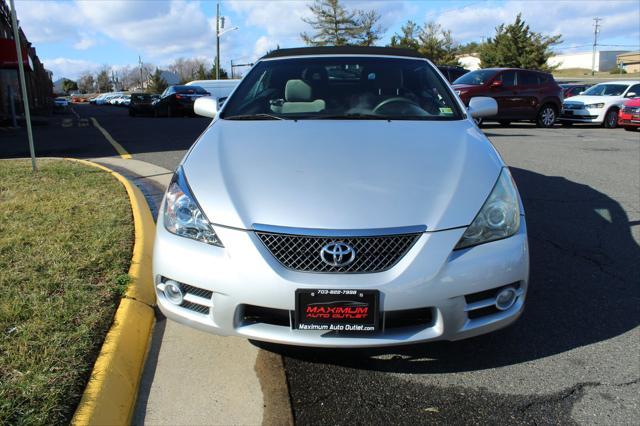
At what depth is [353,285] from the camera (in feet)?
7.18

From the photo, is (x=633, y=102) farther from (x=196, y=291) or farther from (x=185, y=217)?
(x=196, y=291)

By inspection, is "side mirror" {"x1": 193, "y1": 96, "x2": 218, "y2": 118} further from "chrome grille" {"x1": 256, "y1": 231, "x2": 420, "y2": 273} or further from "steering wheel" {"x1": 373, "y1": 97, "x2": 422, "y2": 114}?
"chrome grille" {"x1": 256, "y1": 231, "x2": 420, "y2": 273}

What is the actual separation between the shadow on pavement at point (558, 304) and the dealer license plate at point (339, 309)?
446mm

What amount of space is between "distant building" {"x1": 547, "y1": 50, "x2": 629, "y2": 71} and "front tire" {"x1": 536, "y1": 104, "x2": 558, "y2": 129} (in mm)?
82421

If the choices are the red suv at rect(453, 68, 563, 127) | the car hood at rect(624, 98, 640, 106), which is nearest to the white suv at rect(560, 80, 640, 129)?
the car hood at rect(624, 98, 640, 106)

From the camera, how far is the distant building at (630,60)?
87.3m

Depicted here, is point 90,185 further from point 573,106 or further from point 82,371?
point 573,106

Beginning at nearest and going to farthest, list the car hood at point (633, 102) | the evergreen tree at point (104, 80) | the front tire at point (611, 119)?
the car hood at point (633, 102), the front tire at point (611, 119), the evergreen tree at point (104, 80)

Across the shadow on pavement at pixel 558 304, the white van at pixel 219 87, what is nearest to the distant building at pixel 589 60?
the white van at pixel 219 87

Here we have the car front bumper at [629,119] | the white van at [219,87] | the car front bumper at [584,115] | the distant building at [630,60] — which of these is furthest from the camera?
the distant building at [630,60]

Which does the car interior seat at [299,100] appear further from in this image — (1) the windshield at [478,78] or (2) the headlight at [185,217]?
(1) the windshield at [478,78]

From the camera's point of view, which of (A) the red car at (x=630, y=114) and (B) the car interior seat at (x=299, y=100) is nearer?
(B) the car interior seat at (x=299, y=100)

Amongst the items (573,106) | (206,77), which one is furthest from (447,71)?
(206,77)

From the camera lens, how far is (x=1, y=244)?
385cm
